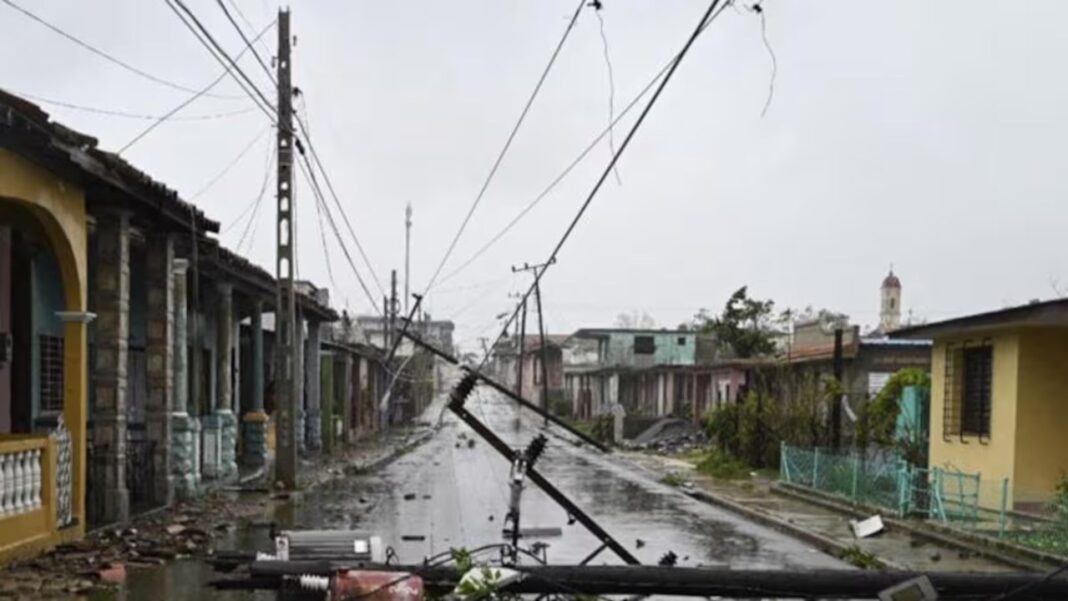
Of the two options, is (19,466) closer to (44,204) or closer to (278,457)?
(44,204)

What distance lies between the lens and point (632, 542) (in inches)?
693

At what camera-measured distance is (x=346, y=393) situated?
151ft

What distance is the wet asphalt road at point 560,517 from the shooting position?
16.4 m

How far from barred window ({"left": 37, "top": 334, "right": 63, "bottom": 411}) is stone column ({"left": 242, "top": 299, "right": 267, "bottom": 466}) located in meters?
9.97

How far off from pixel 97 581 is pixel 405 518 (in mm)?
8280

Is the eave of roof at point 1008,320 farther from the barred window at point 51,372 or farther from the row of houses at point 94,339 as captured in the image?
the barred window at point 51,372

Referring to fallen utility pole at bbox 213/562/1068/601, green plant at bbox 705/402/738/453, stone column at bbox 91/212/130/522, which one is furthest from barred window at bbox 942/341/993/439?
fallen utility pole at bbox 213/562/1068/601

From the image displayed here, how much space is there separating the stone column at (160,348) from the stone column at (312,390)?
62.4ft

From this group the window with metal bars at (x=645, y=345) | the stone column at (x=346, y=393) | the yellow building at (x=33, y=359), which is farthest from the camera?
the window with metal bars at (x=645, y=345)

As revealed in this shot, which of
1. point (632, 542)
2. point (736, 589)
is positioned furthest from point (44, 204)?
point (736, 589)

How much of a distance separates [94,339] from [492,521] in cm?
697

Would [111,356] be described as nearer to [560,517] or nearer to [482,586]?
[560,517]

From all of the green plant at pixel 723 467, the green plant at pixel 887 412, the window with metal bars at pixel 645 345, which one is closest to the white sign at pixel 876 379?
the green plant at pixel 723 467

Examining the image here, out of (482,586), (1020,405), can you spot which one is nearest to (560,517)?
(1020,405)
